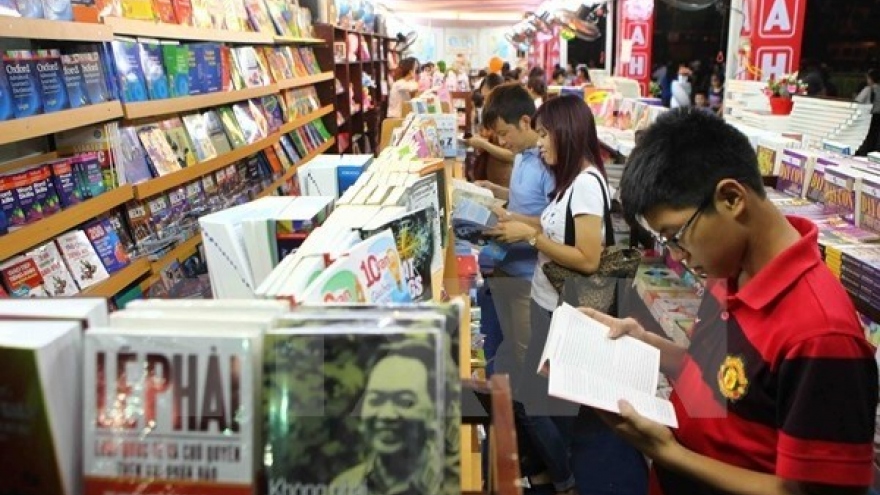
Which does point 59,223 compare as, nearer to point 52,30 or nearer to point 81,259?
point 81,259

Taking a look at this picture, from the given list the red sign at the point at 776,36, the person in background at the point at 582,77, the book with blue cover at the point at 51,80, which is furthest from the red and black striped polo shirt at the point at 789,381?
the person in background at the point at 582,77

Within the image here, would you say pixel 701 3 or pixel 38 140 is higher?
pixel 701 3

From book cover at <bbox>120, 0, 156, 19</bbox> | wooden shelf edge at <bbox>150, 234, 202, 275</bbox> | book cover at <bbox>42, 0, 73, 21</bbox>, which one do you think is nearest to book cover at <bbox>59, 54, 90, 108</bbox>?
book cover at <bbox>42, 0, 73, 21</bbox>

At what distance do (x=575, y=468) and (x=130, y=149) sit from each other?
237 centimetres

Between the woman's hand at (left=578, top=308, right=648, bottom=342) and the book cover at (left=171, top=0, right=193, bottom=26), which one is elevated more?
the book cover at (left=171, top=0, right=193, bottom=26)

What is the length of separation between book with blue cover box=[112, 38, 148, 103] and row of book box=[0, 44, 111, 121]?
71mm

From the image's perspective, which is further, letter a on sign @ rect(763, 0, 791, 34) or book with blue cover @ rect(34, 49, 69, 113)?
letter a on sign @ rect(763, 0, 791, 34)

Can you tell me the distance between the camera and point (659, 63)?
57.3 ft

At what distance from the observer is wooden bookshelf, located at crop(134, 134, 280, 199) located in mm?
2767

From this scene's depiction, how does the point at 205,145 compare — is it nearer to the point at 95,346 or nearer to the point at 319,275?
the point at 319,275

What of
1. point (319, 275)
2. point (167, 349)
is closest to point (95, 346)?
point (167, 349)

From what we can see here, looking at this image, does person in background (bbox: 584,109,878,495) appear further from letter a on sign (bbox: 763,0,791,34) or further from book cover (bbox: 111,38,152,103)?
letter a on sign (bbox: 763,0,791,34)

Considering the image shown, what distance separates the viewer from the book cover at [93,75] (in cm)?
242

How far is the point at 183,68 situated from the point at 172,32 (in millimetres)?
193
